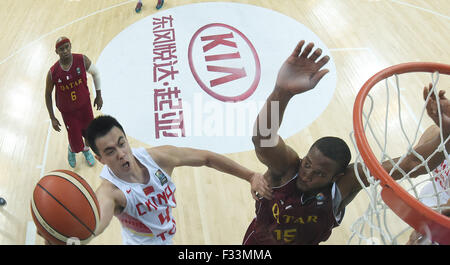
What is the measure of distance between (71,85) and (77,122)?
38 cm

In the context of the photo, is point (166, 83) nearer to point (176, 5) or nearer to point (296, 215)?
point (176, 5)

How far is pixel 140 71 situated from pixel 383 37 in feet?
10.7

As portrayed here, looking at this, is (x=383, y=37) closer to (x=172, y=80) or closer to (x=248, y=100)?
(x=248, y=100)

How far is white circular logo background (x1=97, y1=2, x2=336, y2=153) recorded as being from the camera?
407cm

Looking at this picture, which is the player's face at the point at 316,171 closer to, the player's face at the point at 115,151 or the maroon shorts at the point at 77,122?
the player's face at the point at 115,151

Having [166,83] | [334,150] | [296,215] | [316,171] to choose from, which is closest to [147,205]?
[296,215]

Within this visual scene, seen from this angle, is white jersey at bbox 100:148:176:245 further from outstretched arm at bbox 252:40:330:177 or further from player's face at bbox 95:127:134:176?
outstretched arm at bbox 252:40:330:177

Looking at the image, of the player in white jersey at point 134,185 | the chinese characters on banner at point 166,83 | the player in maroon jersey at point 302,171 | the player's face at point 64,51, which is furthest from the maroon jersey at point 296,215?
the player's face at point 64,51

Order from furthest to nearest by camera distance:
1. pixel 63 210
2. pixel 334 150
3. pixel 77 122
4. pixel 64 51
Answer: pixel 77 122, pixel 64 51, pixel 334 150, pixel 63 210

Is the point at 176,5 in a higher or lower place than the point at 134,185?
higher

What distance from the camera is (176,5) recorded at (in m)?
5.68

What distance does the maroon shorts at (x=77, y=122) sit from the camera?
135 inches

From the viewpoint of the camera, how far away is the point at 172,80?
4.57 meters

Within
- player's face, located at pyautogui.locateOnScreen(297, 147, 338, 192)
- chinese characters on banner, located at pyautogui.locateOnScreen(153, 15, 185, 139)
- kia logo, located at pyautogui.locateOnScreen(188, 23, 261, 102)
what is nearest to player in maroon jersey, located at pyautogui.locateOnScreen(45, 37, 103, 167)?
chinese characters on banner, located at pyautogui.locateOnScreen(153, 15, 185, 139)
